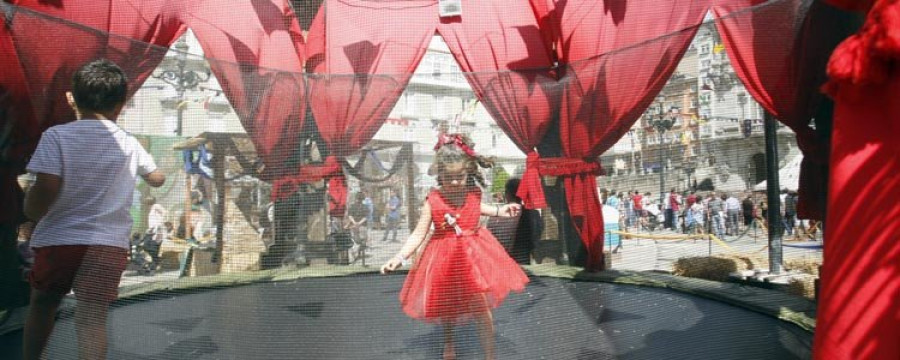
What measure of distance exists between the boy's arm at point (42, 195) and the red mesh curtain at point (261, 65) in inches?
39.0

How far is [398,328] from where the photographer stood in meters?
2.82

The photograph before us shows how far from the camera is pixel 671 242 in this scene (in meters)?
2.66

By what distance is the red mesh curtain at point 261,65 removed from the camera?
264cm

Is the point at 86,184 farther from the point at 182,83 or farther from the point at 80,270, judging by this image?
the point at 182,83

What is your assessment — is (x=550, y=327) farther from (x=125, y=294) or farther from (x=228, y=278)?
(x=125, y=294)

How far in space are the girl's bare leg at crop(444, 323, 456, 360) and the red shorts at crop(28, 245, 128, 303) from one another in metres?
1.26

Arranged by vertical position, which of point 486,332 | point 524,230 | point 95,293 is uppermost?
point 524,230

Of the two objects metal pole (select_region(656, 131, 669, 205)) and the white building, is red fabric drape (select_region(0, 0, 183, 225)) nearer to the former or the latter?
the white building

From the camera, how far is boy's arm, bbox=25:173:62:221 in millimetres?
1658

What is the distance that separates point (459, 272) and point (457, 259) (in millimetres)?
67

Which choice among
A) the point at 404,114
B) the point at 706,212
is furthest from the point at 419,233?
the point at 706,212

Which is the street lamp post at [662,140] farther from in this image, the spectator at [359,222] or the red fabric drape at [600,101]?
the spectator at [359,222]

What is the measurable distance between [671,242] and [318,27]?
12.5ft

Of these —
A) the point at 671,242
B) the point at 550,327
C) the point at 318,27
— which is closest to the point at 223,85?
the point at 550,327
